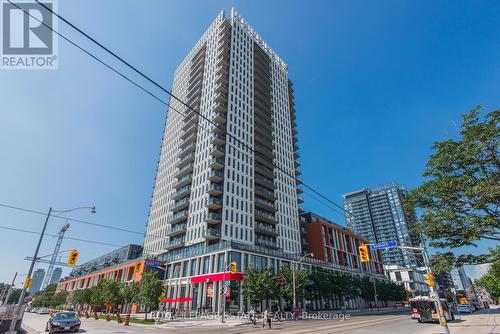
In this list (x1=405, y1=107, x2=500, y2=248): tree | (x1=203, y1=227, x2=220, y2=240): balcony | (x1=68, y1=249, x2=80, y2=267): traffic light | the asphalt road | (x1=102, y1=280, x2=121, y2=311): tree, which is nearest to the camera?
(x1=405, y1=107, x2=500, y2=248): tree

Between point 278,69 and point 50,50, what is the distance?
86460 millimetres

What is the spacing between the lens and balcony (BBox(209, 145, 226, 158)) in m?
58.6

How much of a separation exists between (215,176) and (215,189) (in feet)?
9.32

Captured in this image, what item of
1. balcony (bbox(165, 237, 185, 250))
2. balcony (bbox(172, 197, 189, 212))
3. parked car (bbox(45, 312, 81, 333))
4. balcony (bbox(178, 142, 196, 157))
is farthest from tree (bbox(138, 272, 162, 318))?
balcony (bbox(178, 142, 196, 157))

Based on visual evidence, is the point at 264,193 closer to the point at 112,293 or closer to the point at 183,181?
the point at 183,181

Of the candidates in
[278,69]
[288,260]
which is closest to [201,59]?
[278,69]

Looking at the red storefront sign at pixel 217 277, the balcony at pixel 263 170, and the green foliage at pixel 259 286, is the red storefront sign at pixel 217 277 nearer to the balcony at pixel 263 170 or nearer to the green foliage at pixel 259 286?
the green foliage at pixel 259 286

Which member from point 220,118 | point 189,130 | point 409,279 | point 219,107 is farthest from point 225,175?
point 409,279

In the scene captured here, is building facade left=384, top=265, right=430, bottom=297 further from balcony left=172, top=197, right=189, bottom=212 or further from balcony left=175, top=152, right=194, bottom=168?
balcony left=175, top=152, right=194, bottom=168

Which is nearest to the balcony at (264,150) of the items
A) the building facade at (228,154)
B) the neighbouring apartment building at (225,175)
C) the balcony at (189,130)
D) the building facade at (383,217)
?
the building facade at (228,154)

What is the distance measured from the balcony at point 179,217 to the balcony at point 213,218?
8.91 meters

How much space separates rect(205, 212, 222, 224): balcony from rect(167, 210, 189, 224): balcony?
29.2 ft

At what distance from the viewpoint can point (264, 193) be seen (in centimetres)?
6284

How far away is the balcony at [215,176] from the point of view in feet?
181
